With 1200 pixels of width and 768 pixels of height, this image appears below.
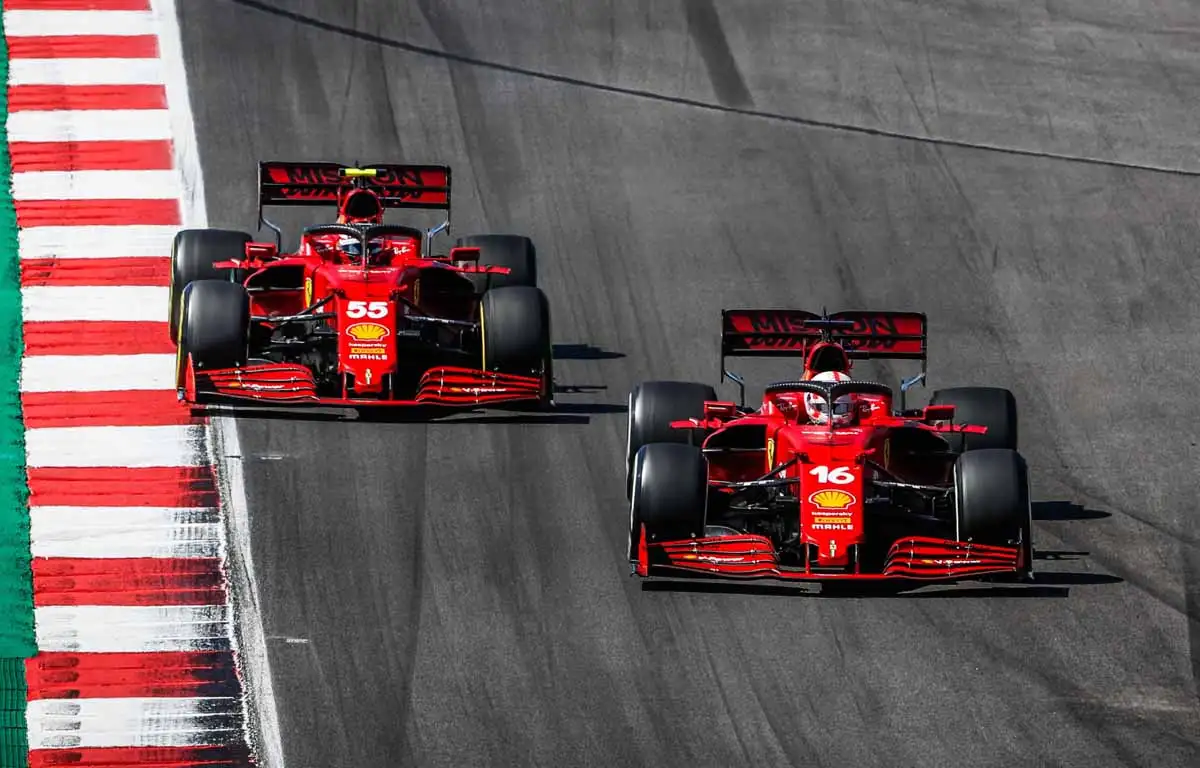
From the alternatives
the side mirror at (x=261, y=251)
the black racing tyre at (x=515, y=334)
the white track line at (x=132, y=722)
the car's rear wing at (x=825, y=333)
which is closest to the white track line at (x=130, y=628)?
the white track line at (x=132, y=722)

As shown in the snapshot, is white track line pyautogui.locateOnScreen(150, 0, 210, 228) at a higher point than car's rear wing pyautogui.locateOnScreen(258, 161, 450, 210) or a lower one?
higher

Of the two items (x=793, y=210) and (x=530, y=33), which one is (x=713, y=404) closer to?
(x=793, y=210)

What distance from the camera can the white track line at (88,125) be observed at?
29672 millimetres

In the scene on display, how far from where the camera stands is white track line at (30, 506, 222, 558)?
20.2 meters

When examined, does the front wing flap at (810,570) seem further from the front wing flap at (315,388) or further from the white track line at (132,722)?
the front wing flap at (315,388)

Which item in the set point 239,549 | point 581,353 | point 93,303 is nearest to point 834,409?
point 239,549

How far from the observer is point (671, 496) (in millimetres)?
19172

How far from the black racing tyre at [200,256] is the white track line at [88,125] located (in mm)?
5210

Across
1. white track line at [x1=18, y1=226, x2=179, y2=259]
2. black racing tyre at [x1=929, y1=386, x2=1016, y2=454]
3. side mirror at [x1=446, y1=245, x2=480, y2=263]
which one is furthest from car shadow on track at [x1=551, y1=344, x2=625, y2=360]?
black racing tyre at [x1=929, y1=386, x2=1016, y2=454]

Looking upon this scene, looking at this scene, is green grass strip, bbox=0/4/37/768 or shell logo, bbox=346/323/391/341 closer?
green grass strip, bbox=0/4/37/768

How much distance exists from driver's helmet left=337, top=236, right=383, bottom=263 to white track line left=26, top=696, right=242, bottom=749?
710 cm

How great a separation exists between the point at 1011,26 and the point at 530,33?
21.1 ft

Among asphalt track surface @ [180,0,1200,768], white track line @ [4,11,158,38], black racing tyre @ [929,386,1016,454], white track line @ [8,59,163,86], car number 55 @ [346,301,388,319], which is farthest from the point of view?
white track line @ [4,11,158,38]

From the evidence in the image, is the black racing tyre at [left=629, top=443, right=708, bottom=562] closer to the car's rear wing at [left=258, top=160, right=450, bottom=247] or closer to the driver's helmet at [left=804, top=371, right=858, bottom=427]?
the driver's helmet at [left=804, top=371, right=858, bottom=427]
